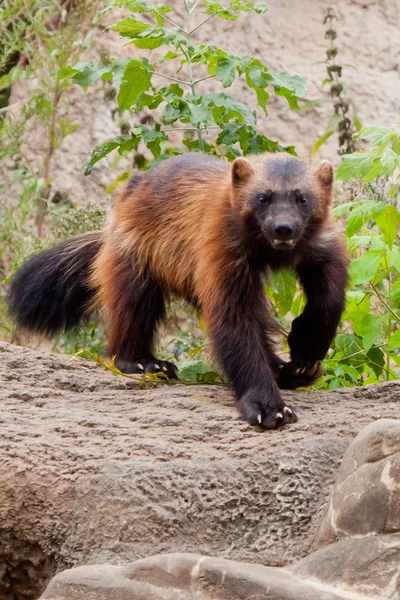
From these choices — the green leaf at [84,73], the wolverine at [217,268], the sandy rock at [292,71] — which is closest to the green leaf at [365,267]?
the wolverine at [217,268]

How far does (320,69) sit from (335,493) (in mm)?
6393

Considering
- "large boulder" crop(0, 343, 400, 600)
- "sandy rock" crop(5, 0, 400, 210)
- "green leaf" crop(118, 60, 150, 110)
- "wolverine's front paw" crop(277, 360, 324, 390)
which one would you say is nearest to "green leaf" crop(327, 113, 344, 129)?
"sandy rock" crop(5, 0, 400, 210)

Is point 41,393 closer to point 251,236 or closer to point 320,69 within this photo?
point 251,236

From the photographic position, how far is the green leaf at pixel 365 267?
4.16 metres

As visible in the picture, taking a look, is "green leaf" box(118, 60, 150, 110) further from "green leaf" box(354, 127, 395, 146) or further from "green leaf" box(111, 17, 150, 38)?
"green leaf" box(354, 127, 395, 146)

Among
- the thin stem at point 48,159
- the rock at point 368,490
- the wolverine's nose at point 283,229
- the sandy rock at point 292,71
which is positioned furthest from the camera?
the sandy rock at point 292,71

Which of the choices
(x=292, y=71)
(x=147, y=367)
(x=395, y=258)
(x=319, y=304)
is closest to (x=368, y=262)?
(x=395, y=258)

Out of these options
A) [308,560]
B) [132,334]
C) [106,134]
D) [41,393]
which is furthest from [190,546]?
[106,134]

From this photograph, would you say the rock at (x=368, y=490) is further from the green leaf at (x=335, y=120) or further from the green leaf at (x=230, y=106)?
the green leaf at (x=335, y=120)

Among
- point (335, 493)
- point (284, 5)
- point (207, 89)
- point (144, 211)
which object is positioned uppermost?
point (284, 5)

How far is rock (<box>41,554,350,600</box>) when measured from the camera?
2.49m

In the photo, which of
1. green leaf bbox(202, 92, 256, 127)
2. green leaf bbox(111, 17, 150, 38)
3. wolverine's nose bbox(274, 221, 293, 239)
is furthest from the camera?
green leaf bbox(202, 92, 256, 127)

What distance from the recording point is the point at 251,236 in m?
4.16

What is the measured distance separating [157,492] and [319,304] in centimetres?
146
